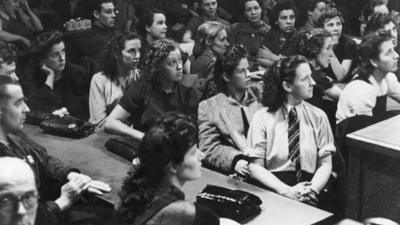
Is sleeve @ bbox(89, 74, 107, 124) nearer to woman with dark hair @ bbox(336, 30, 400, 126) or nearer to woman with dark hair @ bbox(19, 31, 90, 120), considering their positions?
woman with dark hair @ bbox(19, 31, 90, 120)

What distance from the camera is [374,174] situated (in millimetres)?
3264

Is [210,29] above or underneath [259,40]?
above

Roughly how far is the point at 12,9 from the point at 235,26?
242 cm

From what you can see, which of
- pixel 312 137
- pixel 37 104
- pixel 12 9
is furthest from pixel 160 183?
pixel 12 9

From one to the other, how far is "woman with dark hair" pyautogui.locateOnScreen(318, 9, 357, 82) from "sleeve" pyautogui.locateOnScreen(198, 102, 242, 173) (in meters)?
2.12

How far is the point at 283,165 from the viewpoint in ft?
11.2

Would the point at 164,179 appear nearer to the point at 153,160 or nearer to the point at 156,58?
the point at 153,160

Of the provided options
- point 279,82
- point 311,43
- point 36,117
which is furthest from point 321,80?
point 36,117

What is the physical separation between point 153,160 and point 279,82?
1.43 metres

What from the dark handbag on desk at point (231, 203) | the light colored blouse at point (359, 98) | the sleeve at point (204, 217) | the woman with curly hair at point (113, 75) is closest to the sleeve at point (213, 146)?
the dark handbag on desk at point (231, 203)

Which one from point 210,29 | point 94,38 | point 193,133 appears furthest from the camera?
point 94,38

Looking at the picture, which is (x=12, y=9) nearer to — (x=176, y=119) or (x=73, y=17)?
(x=73, y=17)

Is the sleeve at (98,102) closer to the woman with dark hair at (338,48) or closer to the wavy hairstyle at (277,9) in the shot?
the woman with dark hair at (338,48)

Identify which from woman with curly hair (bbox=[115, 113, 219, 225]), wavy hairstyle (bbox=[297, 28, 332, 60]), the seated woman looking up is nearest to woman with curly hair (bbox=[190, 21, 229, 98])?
wavy hairstyle (bbox=[297, 28, 332, 60])
